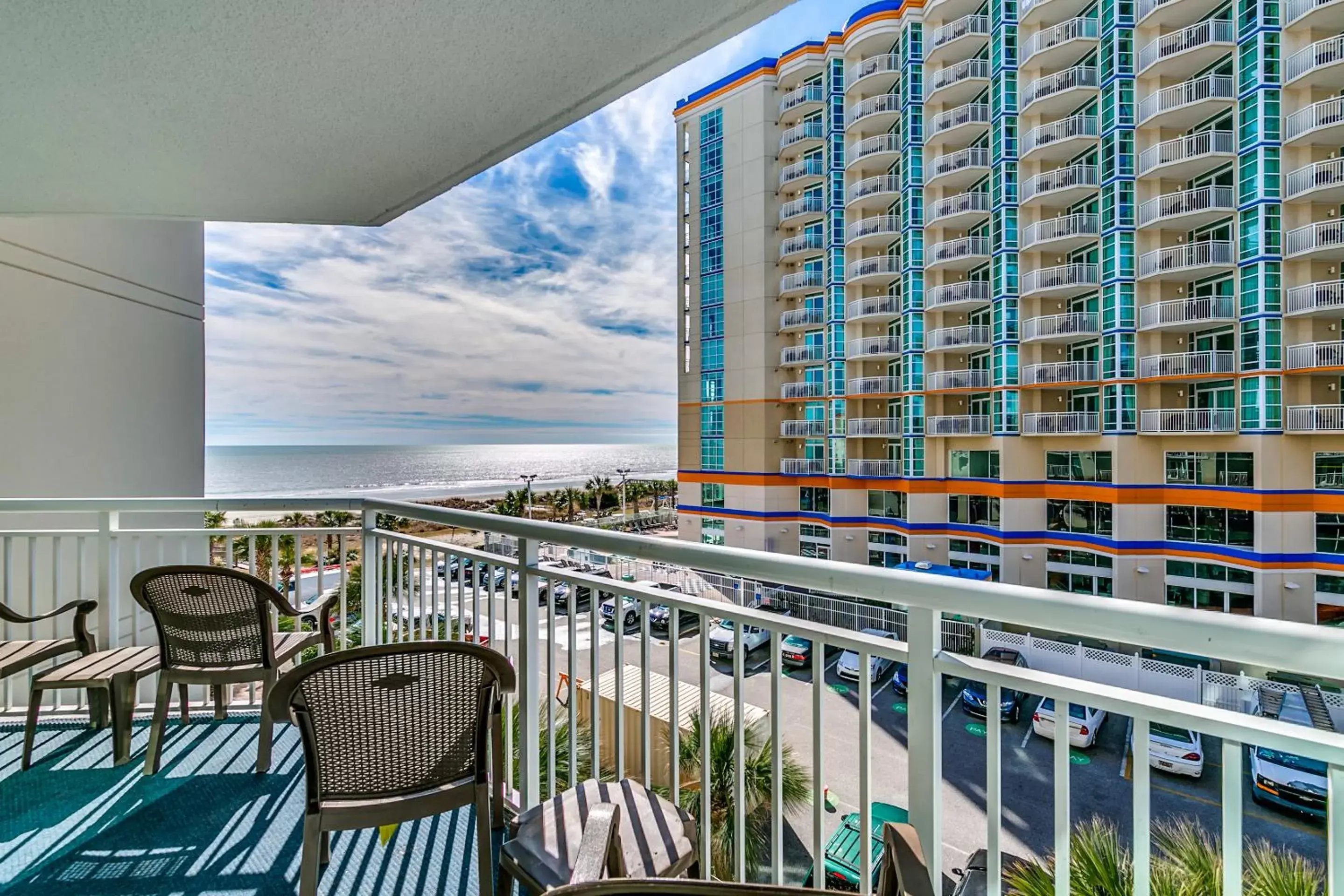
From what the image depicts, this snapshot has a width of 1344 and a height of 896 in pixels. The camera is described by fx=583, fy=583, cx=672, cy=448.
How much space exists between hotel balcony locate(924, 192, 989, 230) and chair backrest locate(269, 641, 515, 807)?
17.4 meters

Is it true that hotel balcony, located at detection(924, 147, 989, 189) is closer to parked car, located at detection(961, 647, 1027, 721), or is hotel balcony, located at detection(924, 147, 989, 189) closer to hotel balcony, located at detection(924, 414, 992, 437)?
hotel balcony, located at detection(924, 414, 992, 437)

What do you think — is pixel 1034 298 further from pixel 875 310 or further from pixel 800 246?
pixel 800 246

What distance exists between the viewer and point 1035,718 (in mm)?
1218

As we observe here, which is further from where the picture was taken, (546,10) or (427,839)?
(427,839)

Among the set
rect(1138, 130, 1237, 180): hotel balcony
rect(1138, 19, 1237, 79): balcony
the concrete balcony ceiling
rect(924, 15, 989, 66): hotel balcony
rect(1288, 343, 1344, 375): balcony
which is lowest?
the concrete balcony ceiling

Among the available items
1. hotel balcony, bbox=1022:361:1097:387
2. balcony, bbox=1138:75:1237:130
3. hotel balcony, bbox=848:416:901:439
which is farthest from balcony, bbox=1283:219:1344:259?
hotel balcony, bbox=848:416:901:439

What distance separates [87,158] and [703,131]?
68.2 feet

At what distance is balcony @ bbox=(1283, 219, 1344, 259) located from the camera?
10.4 m

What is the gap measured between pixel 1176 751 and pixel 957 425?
1555 cm

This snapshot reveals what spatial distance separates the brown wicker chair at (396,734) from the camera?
1.25 metres

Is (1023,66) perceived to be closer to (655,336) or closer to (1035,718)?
(1035,718)

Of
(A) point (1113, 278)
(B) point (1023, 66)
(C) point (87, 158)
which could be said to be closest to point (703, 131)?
(B) point (1023, 66)

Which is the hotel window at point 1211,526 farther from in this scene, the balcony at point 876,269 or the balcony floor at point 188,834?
the balcony floor at point 188,834

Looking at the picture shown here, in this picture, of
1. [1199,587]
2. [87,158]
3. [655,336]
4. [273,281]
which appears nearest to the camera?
[87,158]
